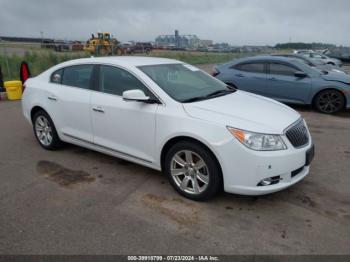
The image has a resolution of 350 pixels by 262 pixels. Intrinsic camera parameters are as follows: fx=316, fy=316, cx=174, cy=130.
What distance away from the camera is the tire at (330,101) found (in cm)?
809

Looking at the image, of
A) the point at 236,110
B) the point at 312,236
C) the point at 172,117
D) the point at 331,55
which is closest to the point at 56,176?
the point at 172,117

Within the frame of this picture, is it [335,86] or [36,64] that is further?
[36,64]

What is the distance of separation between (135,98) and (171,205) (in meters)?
1.31

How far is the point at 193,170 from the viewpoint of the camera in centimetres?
363

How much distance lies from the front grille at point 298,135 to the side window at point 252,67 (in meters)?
5.31

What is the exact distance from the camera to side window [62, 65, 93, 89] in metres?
4.61

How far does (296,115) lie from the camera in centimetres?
399

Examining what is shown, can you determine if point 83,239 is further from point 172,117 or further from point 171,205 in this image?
point 172,117

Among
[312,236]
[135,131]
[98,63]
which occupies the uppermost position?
[98,63]

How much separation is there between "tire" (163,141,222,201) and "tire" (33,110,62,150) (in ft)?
7.47

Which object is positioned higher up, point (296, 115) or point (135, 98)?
point (135, 98)

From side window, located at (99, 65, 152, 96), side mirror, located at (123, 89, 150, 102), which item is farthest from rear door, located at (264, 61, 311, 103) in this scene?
side mirror, located at (123, 89, 150, 102)

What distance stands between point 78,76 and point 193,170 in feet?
7.86

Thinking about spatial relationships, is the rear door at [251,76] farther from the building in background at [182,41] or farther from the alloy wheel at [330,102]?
the building in background at [182,41]
